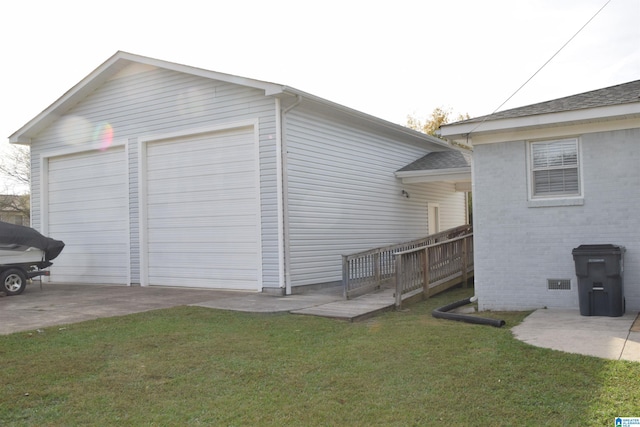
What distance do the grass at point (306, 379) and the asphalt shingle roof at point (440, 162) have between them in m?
8.75

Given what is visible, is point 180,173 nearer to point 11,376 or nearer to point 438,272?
point 438,272

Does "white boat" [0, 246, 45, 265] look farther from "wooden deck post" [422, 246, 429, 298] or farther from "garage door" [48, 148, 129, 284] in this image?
"wooden deck post" [422, 246, 429, 298]

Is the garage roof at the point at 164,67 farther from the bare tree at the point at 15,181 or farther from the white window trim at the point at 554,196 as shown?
the bare tree at the point at 15,181

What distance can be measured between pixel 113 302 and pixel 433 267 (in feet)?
21.4

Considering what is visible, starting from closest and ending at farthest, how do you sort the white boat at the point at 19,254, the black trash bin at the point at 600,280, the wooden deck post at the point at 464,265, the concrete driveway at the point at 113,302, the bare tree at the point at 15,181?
the black trash bin at the point at 600,280 → the concrete driveway at the point at 113,302 → the white boat at the point at 19,254 → the wooden deck post at the point at 464,265 → the bare tree at the point at 15,181

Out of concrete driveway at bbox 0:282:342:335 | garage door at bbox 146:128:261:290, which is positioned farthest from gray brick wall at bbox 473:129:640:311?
garage door at bbox 146:128:261:290

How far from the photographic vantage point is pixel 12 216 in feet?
111

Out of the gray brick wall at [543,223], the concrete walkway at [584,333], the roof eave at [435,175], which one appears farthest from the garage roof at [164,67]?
the concrete walkway at [584,333]

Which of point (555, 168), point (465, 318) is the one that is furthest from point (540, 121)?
point (465, 318)

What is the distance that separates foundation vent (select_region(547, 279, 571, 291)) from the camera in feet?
27.6

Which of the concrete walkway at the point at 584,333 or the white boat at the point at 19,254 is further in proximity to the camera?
the white boat at the point at 19,254

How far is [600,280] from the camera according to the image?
25.2ft

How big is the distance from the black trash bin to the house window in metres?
1.08

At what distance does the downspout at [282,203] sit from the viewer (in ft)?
37.6
